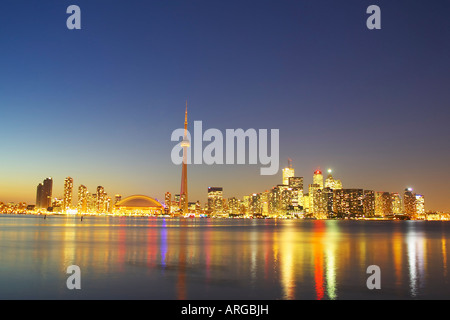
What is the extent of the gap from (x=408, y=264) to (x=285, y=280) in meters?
18.2

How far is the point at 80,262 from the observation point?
39156mm

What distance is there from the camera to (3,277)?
30.5 meters
